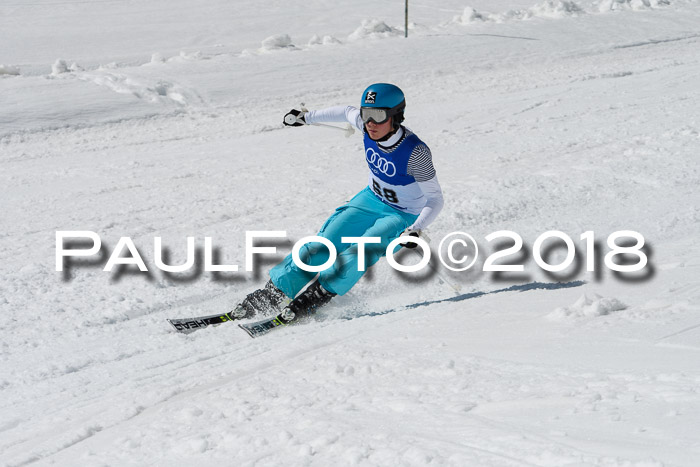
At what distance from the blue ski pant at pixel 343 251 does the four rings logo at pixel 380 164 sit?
288 millimetres

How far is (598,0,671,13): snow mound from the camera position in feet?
58.8

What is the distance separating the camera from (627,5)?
1830cm

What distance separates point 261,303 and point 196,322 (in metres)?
0.45

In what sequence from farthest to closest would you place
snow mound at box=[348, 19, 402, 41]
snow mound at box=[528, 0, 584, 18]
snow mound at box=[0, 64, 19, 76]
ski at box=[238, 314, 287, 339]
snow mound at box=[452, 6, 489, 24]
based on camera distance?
1. snow mound at box=[528, 0, 584, 18]
2. snow mound at box=[452, 6, 489, 24]
3. snow mound at box=[348, 19, 402, 41]
4. snow mound at box=[0, 64, 19, 76]
5. ski at box=[238, 314, 287, 339]

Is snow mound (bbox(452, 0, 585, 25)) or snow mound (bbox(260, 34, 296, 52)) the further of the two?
snow mound (bbox(452, 0, 585, 25))

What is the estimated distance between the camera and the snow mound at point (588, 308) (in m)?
4.19

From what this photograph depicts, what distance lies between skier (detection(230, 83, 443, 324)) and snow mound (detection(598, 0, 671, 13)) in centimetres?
1413

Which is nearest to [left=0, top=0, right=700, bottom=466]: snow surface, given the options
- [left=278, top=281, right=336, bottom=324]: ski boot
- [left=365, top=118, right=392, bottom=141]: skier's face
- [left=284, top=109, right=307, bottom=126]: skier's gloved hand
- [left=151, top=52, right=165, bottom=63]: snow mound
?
[left=278, top=281, right=336, bottom=324]: ski boot

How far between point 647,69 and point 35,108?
9.25 metres

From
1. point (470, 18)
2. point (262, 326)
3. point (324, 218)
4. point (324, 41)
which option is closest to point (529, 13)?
point (470, 18)

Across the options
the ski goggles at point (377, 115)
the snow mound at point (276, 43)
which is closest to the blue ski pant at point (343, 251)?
the ski goggles at point (377, 115)

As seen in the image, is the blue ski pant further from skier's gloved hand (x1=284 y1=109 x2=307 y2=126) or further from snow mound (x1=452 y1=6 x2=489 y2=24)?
snow mound (x1=452 y1=6 x2=489 y2=24)

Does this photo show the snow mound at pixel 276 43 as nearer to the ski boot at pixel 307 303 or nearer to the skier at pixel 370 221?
the skier at pixel 370 221

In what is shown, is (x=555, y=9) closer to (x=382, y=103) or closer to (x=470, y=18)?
(x=470, y=18)
